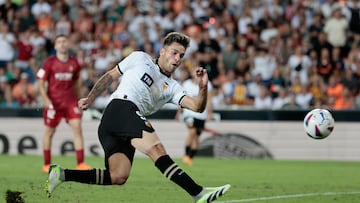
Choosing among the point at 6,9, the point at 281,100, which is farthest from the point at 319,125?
the point at 6,9

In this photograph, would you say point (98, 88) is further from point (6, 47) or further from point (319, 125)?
point (6, 47)

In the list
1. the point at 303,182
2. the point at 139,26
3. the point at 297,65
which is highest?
the point at 139,26

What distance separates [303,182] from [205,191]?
5525 mm

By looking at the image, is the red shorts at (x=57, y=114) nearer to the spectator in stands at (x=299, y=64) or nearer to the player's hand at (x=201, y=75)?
the player's hand at (x=201, y=75)

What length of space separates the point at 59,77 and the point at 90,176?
660 cm

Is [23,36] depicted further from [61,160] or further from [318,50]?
[318,50]

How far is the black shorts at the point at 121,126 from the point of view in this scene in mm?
9773

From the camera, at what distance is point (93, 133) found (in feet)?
70.4

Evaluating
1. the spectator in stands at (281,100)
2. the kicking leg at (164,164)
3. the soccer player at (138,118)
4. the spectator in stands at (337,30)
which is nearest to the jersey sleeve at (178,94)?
the soccer player at (138,118)

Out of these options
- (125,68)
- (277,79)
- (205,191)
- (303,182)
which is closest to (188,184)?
(205,191)

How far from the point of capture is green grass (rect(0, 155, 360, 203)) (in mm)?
11797

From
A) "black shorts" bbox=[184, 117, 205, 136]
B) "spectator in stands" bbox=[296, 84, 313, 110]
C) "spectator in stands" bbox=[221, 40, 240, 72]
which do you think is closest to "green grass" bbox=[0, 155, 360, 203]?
"black shorts" bbox=[184, 117, 205, 136]

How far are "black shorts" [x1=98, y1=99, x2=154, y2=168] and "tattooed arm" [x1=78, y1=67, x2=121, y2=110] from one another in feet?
0.75

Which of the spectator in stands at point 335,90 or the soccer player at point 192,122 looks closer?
the soccer player at point 192,122
